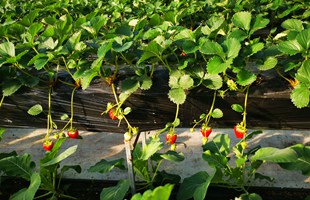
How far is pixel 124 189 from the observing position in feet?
4.82

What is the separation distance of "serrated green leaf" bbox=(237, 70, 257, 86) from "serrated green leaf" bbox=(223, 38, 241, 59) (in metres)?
0.11

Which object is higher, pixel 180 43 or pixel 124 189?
pixel 180 43

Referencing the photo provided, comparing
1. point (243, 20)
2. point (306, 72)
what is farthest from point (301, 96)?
point (243, 20)

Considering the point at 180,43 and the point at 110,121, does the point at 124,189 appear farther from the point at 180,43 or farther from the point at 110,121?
the point at 180,43

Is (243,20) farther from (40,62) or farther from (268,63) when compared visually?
(40,62)

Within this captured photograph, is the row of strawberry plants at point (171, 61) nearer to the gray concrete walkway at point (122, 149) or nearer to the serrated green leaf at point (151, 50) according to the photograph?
the serrated green leaf at point (151, 50)

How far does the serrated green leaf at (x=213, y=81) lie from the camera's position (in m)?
1.44

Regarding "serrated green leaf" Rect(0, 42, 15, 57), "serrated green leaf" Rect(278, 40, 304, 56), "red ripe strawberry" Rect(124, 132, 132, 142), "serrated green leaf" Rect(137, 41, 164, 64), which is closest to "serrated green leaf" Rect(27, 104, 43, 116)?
"serrated green leaf" Rect(0, 42, 15, 57)

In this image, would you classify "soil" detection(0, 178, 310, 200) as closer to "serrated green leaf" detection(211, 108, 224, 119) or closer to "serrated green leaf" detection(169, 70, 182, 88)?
"serrated green leaf" detection(211, 108, 224, 119)

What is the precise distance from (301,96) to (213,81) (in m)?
0.39

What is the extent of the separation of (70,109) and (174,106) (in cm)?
60

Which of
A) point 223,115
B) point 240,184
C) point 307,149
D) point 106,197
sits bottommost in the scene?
point 240,184

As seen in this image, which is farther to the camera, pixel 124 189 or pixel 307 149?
pixel 307 149

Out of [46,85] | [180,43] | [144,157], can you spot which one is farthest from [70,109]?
[180,43]
